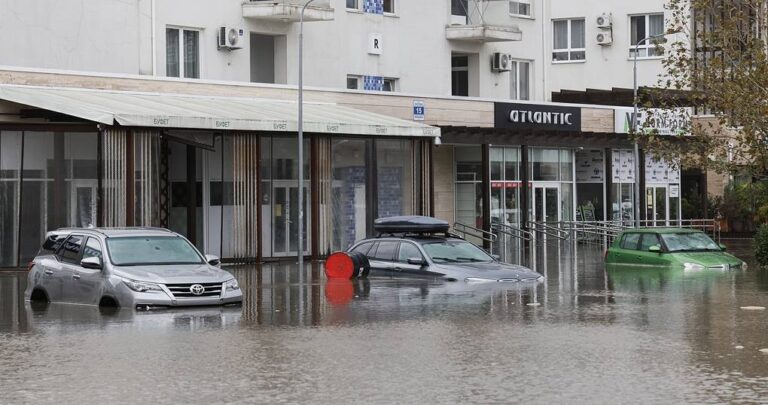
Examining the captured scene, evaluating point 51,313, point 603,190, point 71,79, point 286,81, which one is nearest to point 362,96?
point 286,81

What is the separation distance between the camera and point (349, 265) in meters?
28.9

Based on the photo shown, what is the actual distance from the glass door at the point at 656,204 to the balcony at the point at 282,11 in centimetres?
1874

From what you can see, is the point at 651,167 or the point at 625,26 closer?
the point at 651,167

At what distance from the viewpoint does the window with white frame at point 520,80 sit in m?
55.1

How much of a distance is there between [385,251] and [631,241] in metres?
7.49

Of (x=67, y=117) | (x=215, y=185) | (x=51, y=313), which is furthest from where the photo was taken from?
(x=215, y=185)

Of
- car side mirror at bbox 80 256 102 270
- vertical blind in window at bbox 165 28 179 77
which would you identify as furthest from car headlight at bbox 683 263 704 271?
vertical blind in window at bbox 165 28 179 77

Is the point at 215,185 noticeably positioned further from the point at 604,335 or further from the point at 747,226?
the point at 747,226

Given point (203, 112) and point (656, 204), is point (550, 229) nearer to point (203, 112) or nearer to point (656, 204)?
point (656, 204)

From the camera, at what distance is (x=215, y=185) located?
4025cm

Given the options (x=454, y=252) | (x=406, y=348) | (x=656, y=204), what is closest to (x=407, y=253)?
(x=454, y=252)

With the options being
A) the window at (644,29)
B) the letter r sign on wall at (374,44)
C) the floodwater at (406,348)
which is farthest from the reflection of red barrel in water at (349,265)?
the window at (644,29)

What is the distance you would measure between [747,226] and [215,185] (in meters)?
31.1

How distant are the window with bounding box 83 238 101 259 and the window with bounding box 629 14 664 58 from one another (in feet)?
165
